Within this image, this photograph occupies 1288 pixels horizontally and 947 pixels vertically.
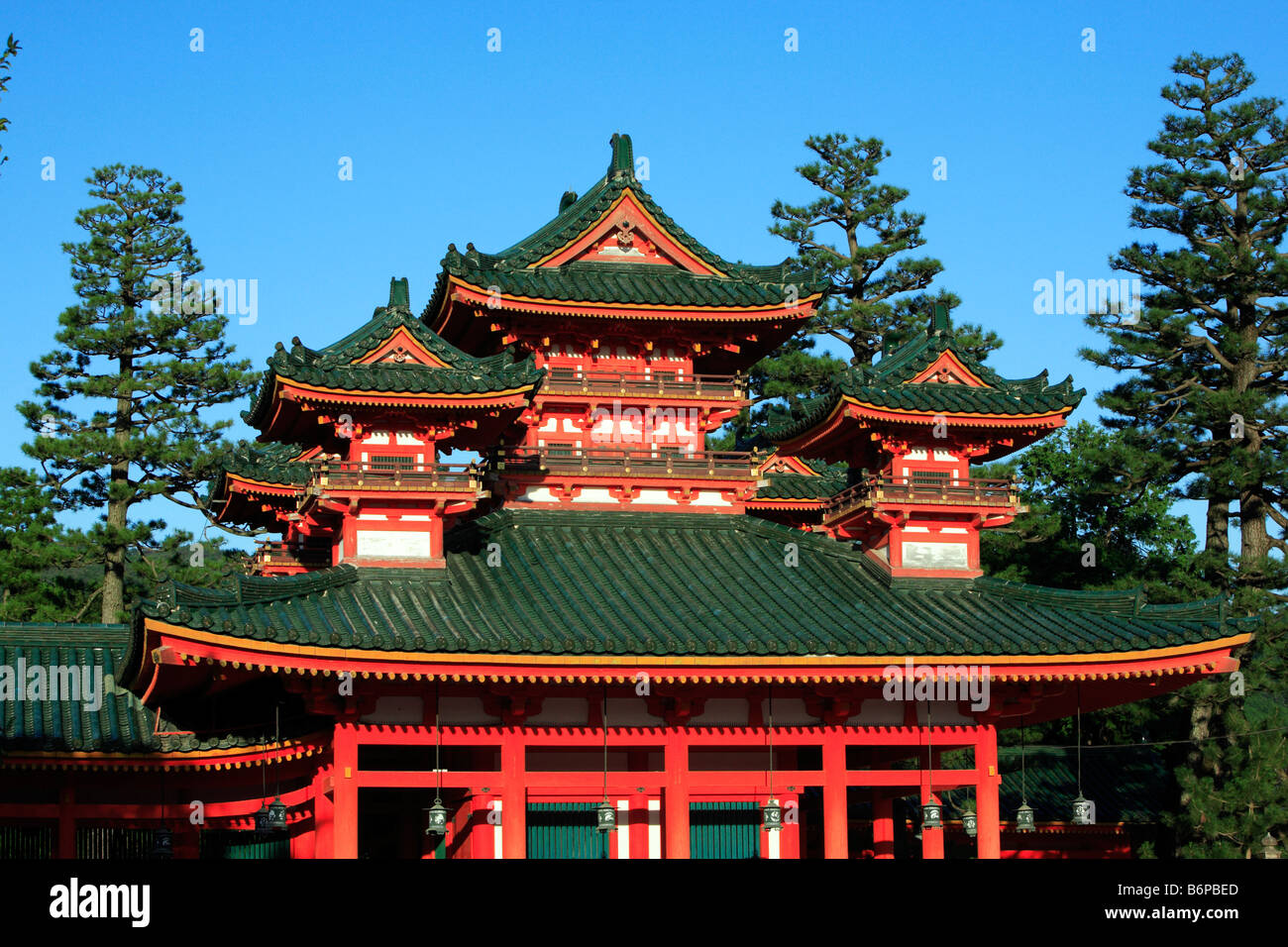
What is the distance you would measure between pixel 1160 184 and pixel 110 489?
1349 inches

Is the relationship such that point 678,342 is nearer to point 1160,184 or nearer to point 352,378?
point 352,378

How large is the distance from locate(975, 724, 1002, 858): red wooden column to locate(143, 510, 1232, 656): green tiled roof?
6.93ft

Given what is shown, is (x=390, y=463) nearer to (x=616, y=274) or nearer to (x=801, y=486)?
(x=616, y=274)

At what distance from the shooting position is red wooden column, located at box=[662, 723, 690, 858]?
2589 cm

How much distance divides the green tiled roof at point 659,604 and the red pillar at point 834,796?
6.96ft

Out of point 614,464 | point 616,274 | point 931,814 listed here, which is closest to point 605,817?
point 931,814

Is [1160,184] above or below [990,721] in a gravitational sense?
above

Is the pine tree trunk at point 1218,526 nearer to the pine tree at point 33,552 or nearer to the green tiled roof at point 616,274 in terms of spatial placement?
the green tiled roof at point 616,274

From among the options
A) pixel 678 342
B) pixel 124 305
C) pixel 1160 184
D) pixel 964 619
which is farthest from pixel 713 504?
pixel 124 305

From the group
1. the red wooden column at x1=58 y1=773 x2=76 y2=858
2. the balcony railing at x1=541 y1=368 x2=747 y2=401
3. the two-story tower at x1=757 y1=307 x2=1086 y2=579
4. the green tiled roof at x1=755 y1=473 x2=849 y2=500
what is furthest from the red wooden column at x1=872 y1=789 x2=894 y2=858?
the red wooden column at x1=58 y1=773 x2=76 y2=858

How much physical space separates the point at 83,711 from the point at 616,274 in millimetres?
13179

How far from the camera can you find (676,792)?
85.7ft
